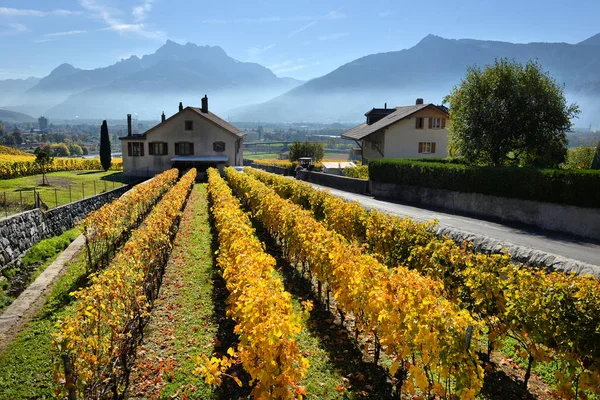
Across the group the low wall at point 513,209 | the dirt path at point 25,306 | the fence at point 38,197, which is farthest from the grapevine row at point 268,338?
the low wall at point 513,209

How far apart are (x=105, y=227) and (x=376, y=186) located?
24.3 m

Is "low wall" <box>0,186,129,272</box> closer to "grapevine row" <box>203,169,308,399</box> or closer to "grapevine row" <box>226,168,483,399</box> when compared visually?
"grapevine row" <box>226,168,483,399</box>

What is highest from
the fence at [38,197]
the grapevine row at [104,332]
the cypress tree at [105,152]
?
the cypress tree at [105,152]

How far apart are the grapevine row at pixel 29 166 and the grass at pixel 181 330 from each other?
34.3m

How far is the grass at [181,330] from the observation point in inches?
272

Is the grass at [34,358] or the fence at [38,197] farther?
the fence at [38,197]

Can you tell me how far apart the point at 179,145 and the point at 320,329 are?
4893cm

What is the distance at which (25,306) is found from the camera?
1016 centimetres

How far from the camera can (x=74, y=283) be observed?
1196 centimetres

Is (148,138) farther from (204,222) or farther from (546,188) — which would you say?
(546,188)

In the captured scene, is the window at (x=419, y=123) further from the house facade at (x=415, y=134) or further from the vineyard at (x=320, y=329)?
the vineyard at (x=320, y=329)

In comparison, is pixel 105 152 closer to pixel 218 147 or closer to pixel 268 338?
pixel 218 147

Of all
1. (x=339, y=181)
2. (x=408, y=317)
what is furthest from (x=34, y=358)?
(x=339, y=181)

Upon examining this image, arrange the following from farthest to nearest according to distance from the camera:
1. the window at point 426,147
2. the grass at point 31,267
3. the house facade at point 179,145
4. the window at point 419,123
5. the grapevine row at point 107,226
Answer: the house facade at point 179,145, the window at point 426,147, the window at point 419,123, the grapevine row at point 107,226, the grass at point 31,267
